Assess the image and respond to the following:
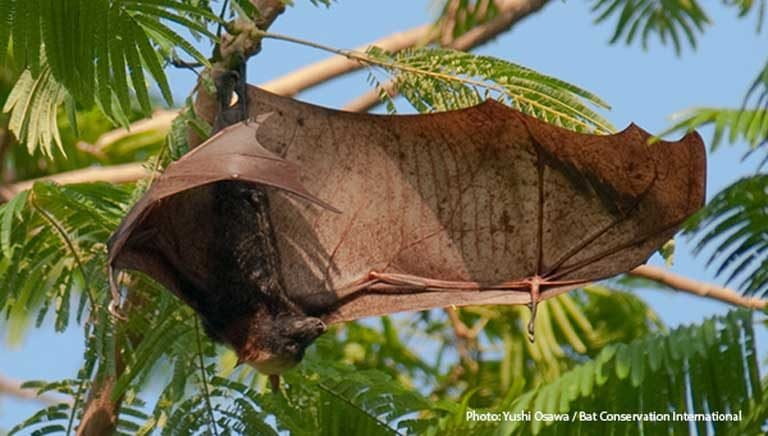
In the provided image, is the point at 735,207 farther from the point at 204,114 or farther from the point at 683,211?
the point at 204,114

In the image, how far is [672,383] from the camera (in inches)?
89.4

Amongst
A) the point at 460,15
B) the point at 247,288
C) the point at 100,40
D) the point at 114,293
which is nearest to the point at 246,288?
the point at 247,288

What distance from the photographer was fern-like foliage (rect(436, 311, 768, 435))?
2.21 metres

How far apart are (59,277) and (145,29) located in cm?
76

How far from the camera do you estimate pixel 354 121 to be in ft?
9.64

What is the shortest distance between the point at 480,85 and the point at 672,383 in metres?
0.74

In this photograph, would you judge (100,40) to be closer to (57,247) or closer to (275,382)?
(57,247)

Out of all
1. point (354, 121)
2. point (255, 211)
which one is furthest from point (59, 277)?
point (354, 121)

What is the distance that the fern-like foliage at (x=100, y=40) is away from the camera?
2381mm

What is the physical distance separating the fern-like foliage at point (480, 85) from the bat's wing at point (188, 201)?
0.85ft

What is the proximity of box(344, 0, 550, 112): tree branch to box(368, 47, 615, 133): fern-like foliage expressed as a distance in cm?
161

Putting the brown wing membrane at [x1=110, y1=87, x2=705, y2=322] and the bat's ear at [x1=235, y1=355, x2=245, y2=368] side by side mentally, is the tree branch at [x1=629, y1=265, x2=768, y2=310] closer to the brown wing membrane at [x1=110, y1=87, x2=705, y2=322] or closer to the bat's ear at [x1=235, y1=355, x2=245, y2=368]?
the brown wing membrane at [x1=110, y1=87, x2=705, y2=322]

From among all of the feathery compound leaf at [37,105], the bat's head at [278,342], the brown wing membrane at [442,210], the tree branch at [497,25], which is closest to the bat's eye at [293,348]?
the bat's head at [278,342]

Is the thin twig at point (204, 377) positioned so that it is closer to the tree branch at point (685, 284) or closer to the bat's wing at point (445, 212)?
the bat's wing at point (445, 212)
